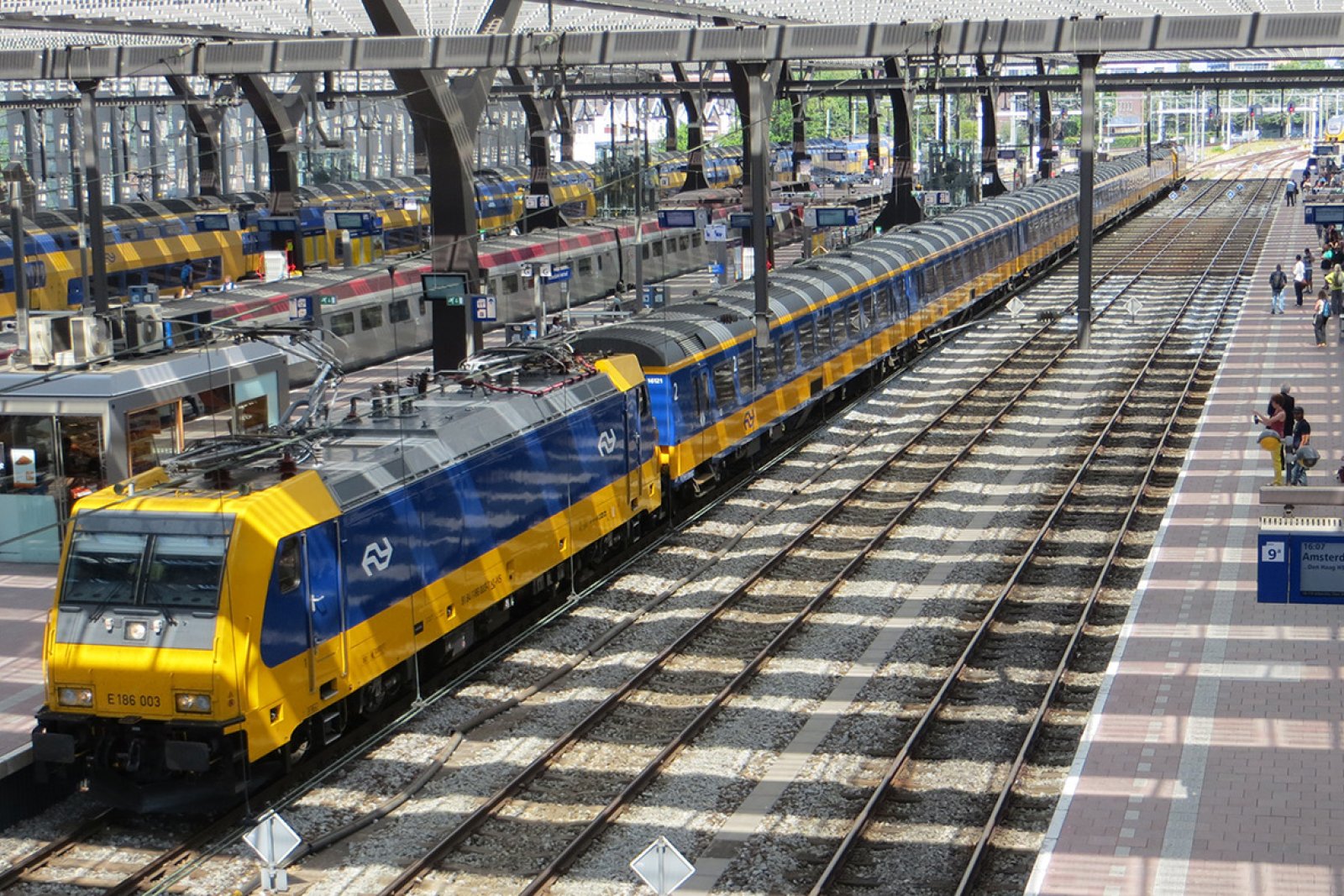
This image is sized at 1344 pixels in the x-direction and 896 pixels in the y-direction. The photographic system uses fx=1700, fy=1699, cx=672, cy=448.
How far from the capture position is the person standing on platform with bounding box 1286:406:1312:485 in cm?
2408

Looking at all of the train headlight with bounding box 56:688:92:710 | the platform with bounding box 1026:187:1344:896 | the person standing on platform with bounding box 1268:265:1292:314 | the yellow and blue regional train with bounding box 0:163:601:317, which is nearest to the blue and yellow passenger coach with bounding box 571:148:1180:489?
the platform with bounding box 1026:187:1344:896

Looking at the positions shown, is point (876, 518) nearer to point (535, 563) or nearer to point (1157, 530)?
point (1157, 530)

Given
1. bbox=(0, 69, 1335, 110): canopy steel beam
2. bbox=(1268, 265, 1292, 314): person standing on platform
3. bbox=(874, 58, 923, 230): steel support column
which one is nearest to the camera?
bbox=(1268, 265, 1292, 314): person standing on platform

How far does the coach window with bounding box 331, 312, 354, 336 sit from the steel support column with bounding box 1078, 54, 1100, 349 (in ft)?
58.8

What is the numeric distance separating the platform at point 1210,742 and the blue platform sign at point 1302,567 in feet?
4.84

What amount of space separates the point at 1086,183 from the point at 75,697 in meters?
20.9

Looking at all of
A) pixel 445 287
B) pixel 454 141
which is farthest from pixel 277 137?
pixel 445 287

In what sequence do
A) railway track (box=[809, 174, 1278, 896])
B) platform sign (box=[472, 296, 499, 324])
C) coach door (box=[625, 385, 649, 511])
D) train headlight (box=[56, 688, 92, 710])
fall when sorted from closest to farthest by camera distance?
railway track (box=[809, 174, 1278, 896]) < train headlight (box=[56, 688, 92, 710]) < coach door (box=[625, 385, 649, 511]) < platform sign (box=[472, 296, 499, 324])

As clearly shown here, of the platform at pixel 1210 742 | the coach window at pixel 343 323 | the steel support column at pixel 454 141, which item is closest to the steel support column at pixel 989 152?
the coach window at pixel 343 323

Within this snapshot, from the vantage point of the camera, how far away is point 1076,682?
708 inches

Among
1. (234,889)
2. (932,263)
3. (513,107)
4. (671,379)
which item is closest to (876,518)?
(671,379)

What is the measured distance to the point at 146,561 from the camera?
47.4 ft

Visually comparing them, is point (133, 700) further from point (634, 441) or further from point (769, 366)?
point (769, 366)

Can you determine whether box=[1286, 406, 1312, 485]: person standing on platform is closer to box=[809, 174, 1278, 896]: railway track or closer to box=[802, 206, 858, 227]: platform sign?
box=[809, 174, 1278, 896]: railway track
